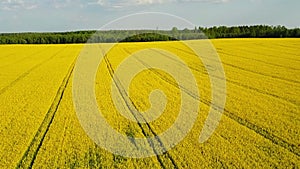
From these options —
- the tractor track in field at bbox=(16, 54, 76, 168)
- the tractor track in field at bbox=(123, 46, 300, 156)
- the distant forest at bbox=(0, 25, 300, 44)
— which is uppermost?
the tractor track in field at bbox=(123, 46, 300, 156)

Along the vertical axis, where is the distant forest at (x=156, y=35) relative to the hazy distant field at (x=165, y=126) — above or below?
below

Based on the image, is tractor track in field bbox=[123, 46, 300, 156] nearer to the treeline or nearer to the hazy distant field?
the hazy distant field

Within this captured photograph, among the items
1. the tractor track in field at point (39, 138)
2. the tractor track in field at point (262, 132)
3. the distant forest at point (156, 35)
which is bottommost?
the distant forest at point (156, 35)

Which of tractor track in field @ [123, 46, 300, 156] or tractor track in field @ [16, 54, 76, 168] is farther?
tractor track in field @ [123, 46, 300, 156]

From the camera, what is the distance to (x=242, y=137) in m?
10.5

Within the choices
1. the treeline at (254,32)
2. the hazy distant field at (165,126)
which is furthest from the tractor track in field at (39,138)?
the treeline at (254,32)

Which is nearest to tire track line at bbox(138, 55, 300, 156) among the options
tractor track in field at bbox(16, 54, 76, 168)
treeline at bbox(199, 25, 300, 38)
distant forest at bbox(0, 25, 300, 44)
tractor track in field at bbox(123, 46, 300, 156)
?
tractor track in field at bbox(123, 46, 300, 156)

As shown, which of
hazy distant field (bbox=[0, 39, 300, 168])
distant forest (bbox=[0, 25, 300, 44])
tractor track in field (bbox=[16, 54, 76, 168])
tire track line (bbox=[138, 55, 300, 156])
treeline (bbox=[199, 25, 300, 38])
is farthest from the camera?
distant forest (bbox=[0, 25, 300, 44])

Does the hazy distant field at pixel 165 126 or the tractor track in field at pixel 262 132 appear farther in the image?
the tractor track in field at pixel 262 132

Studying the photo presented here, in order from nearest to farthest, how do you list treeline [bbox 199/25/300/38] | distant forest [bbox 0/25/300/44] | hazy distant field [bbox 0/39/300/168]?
hazy distant field [bbox 0/39/300/168] < treeline [bbox 199/25/300/38] < distant forest [bbox 0/25/300/44]

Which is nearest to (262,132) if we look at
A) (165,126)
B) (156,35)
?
(165,126)

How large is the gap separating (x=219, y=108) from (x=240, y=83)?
5618 mm

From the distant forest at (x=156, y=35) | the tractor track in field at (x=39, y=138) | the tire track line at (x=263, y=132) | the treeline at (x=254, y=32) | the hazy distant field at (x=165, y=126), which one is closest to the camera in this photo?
the hazy distant field at (x=165, y=126)

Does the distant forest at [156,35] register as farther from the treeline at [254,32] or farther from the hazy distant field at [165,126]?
the hazy distant field at [165,126]
